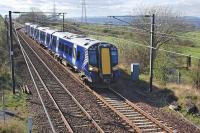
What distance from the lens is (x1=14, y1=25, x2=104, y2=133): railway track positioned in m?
16.4

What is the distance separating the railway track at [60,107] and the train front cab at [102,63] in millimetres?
2219

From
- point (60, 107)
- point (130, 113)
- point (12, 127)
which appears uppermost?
point (12, 127)

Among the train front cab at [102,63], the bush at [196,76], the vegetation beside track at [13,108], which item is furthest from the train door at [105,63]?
the bush at [196,76]

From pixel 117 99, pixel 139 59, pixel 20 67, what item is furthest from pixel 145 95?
pixel 139 59

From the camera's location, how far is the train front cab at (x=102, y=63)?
918 inches

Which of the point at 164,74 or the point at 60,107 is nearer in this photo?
the point at 60,107

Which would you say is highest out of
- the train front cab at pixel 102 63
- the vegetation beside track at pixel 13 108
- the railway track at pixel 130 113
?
the train front cab at pixel 102 63

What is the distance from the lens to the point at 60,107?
19.7 metres

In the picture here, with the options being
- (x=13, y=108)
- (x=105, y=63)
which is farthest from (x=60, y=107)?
(x=105, y=63)

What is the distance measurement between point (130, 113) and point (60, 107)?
3.79 meters

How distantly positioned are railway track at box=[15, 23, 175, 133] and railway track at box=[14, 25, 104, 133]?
1.58 meters

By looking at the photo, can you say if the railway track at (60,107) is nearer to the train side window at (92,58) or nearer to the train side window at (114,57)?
the train side window at (92,58)

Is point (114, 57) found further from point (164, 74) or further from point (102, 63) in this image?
point (164, 74)

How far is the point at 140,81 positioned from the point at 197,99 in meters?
6.53
